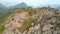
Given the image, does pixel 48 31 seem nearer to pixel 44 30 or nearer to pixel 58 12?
pixel 44 30

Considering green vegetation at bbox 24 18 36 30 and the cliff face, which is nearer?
the cliff face

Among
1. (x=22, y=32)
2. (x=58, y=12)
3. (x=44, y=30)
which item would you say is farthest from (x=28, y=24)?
(x=58, y=12)

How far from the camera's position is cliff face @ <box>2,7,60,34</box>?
521 cm

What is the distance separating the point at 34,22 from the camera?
5.64 meters

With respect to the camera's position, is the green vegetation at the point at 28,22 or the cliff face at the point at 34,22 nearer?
the cliff face at the point at 34,22

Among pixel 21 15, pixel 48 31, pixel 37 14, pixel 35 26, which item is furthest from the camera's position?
pixel 21 15

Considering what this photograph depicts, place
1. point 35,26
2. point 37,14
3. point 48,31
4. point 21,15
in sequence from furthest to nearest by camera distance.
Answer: point 21,15 → point 37,14 → point 35,26 → point 48,31

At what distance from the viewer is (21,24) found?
6.03 m

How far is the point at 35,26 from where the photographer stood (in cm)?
544

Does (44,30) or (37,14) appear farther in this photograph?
(37,14)

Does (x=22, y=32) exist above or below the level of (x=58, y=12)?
below

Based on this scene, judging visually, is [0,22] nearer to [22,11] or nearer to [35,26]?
[22,11]

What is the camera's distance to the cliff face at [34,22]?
5211mm

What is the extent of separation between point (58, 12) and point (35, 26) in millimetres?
1065
